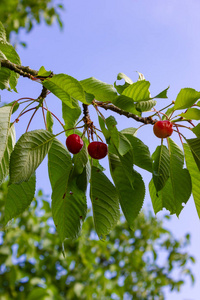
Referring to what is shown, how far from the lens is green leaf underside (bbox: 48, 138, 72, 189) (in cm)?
108

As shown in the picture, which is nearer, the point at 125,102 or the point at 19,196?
the point at 125,102

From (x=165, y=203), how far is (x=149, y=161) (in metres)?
0.21

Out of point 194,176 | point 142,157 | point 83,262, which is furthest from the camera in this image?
point 83,262

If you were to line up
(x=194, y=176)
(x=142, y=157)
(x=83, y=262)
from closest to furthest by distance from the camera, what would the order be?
(x=142, y=157) < (x=194, y=176) < (x=83, y=262)

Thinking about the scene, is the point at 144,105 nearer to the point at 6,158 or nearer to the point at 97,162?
the point at 97,162

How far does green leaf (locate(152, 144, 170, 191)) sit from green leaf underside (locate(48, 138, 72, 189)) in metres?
0.25

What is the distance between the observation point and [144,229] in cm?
525

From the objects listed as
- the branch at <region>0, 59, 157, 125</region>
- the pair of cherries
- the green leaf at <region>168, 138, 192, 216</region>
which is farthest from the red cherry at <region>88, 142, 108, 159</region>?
the green leaf at <region>168, 138, 192, 216</region>

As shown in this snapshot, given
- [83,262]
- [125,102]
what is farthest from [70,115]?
[83,262]

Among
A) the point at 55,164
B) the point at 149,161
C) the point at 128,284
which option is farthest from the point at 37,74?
the point at 128,284

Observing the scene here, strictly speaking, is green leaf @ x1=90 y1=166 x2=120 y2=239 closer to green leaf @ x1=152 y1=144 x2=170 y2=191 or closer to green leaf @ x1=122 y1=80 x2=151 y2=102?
green leaf @ x1=152 y1=144 x2=170 y2=191

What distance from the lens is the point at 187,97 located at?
98 centimetres

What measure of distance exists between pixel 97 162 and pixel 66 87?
311mm

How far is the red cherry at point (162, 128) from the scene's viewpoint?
3.24 ft
